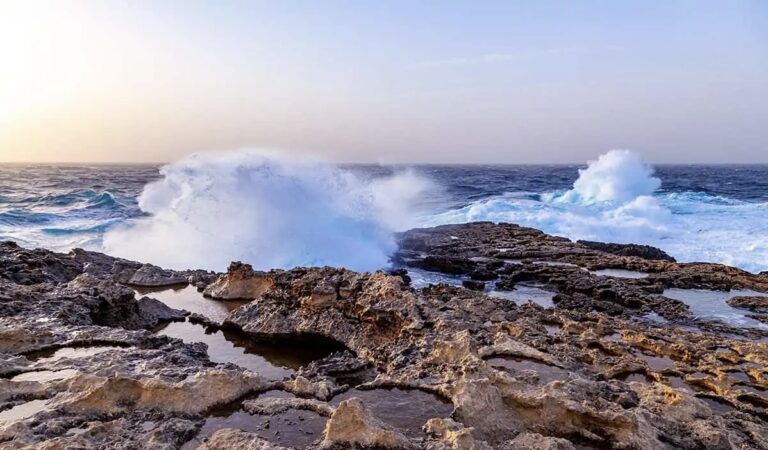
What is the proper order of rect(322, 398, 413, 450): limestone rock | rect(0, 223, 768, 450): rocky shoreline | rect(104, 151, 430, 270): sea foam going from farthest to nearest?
rect(104, 151, 430, 270): sea foam < rect(0, 223, 768, 450): rocky shoreline < rect(322, 398, 413, 450): limestone rock

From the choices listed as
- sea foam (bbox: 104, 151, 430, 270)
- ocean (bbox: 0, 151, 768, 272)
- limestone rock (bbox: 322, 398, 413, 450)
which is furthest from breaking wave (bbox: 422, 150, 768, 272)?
limestone rock (bbox: 322, 398, 413, 450)

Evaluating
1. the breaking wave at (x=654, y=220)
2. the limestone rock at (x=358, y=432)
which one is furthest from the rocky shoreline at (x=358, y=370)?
the breaking wave at (x=654, y=220)

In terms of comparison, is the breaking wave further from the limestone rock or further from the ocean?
the limestone rock

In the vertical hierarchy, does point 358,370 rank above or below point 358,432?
below

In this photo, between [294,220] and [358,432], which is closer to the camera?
[358,432]

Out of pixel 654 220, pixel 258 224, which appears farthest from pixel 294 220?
pixel 654 220

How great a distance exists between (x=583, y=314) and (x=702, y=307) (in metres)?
4.34

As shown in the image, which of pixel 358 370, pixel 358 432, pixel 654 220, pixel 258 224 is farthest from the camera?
pixel 654 220

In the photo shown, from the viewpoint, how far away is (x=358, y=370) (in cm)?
553

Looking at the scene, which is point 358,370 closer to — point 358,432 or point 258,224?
point 358,432

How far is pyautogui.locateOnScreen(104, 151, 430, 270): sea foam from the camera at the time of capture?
14625 millimetres

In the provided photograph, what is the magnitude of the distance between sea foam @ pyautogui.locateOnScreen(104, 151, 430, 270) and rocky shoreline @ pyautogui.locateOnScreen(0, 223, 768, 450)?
14.4 feet

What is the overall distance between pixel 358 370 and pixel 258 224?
10.5 meters

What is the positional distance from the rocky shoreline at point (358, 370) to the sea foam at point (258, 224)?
4.39 m
